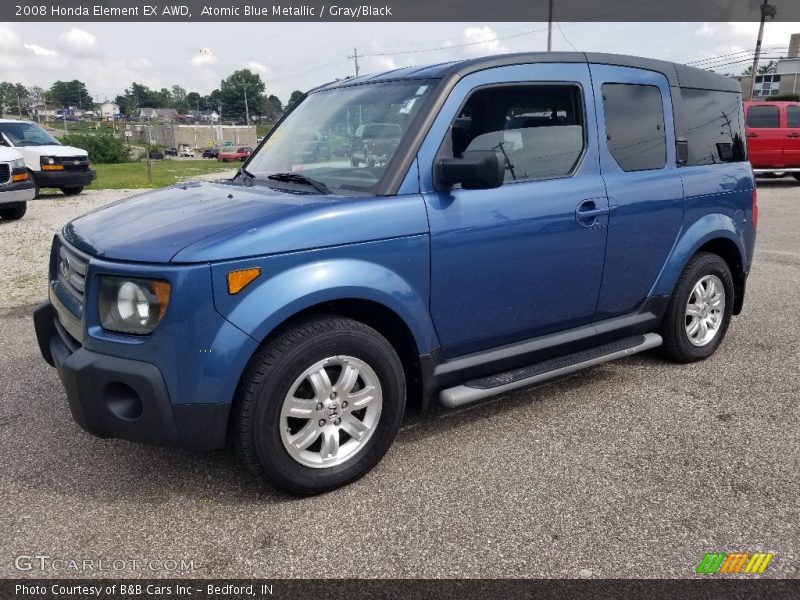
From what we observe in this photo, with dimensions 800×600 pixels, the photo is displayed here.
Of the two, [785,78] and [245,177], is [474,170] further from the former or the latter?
[785,78]

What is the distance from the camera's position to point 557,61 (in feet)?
11.7

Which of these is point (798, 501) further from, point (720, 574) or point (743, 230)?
point (743, 230)

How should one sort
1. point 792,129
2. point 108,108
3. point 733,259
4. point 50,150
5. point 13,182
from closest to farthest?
point 733,259 → point 13,182 → point 50,150 → point 792,129 → point 108,108

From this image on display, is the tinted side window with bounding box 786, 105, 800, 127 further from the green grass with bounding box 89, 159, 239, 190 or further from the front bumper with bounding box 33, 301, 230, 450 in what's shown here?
the front bumper with bounding box 33, 301, 230, 450

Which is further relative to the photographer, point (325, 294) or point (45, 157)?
point (45, 157)

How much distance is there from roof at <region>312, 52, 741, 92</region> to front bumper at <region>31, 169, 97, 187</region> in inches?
511

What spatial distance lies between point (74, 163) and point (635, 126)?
573 inches

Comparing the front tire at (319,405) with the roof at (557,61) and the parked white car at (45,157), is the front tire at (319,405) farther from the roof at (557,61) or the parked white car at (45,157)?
the parked white car at (45,157)

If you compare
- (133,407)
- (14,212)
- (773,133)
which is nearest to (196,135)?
(14,212)

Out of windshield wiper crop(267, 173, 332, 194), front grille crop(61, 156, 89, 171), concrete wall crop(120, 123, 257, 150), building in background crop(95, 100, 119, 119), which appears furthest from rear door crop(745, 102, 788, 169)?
building in background crop(95, 100, 119, 119)

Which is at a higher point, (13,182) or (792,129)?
(792,129)

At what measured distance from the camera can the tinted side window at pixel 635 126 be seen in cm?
375
